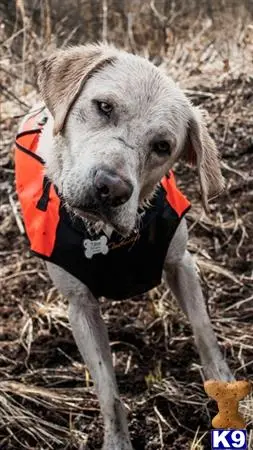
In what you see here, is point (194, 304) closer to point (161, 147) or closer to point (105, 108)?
point (161, 147)

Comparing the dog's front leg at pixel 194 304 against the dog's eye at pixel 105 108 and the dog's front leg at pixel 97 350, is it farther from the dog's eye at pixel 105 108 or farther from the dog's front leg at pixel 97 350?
the dog's eye at pixel 105 108

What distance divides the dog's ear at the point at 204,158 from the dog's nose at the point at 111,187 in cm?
56

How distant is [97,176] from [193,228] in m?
2.13

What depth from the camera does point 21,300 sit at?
15.2ft

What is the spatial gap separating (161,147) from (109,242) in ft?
1.53

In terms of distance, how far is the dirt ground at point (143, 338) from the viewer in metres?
3.71

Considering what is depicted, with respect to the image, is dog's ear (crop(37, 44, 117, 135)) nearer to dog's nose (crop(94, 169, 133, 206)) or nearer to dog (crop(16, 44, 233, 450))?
dog (crop(16, 44, 233, 450))

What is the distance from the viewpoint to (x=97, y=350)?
3.63 meters

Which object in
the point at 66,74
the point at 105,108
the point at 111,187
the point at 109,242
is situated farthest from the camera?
the point at 109,242

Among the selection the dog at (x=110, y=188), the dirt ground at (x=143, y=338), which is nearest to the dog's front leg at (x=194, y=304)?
the dog at (x=110, y=188)

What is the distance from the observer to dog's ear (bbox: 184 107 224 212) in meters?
3.49

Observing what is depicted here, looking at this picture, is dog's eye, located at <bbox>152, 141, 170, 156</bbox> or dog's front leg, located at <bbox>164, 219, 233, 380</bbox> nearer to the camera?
dog's eye, located at <bbox>152, 141, 170, 156</bbox>

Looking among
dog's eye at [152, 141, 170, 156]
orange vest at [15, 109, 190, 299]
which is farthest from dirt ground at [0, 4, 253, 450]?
dog's eye at [152, 141, 170, 156]

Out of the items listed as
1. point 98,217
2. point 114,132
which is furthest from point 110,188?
point 114,132
